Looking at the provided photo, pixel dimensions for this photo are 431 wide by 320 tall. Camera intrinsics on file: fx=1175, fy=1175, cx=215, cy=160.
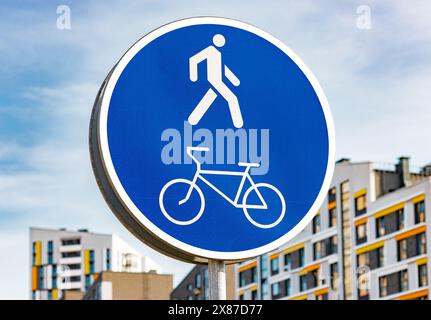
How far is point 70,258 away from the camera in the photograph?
17775cm

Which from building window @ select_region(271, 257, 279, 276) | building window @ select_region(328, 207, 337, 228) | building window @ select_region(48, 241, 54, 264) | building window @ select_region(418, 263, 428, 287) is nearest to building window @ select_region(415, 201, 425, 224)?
building window @ select_region(418, 263, 428, 287)

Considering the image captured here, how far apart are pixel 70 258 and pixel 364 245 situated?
93.5 metres

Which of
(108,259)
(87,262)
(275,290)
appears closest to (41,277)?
(87,262)

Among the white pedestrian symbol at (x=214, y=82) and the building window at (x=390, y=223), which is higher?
the building window at (x=390, y=223)

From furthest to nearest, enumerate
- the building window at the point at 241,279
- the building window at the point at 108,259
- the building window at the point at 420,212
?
the building window at the point at 108,259 → the building window at the point at 241,279 → the building window at the point at 420,212

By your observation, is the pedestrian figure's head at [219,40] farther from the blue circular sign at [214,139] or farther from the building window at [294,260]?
the building window at [294,260]

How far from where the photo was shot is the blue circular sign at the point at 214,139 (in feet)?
14.4

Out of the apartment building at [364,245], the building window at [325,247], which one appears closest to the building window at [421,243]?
the apartment building at [364,245]

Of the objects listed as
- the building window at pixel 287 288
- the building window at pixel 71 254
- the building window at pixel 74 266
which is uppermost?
the building window at pixel 71 254

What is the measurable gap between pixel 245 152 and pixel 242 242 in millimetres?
348

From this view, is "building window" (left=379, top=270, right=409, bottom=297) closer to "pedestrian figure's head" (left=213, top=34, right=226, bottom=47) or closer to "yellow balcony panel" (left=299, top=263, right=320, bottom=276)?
"yellow balcony panel" (left=299, top=263, right=320, bottom=276)

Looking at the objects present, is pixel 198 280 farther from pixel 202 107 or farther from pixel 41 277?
pixel 202 107

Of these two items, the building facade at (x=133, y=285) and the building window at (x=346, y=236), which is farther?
the building facade at (x=133, y=285)
